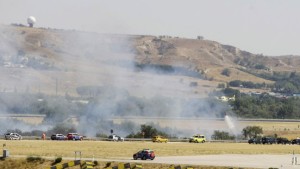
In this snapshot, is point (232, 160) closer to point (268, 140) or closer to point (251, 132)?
point (268, 140)

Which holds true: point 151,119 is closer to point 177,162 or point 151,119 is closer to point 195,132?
point 195,132

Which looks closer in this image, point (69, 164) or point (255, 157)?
point (69, 164)

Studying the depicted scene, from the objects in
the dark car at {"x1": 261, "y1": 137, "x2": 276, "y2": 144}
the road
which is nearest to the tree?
the dark car at {"x1": 261, "y1": 137, "x2": 276, "y2": 144}

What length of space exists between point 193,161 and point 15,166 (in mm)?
17763

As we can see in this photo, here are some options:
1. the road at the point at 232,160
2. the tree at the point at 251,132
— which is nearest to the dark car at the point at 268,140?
the tree at the point at 251,132

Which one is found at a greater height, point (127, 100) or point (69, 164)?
point (127, 100)

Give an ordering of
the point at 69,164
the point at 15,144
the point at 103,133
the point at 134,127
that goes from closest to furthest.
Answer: the point at 69,164
the point at 15,144
the point at 103,133
the point at 134,127

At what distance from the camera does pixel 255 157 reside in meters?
92.6

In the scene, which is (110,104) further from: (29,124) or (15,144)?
(15,144)

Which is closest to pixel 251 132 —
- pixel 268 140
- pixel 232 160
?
pixel 268 140

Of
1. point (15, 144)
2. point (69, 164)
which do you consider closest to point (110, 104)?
point (15, 144)

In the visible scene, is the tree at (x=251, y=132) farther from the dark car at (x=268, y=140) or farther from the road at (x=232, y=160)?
the road at (x=232, y=160)

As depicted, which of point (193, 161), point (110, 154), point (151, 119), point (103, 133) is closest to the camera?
point (193, 161)

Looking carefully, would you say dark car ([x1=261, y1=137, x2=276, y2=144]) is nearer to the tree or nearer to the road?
the tree
